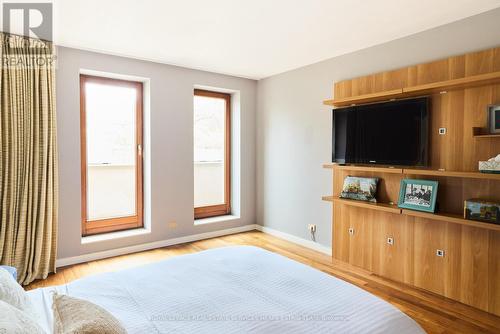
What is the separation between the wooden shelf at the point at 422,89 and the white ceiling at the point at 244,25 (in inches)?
23.5

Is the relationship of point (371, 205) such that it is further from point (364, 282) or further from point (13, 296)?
point (13, 296)

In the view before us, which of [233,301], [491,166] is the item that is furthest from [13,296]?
[491,166]

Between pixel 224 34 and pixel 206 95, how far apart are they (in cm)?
171

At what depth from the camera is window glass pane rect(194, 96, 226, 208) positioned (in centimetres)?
476

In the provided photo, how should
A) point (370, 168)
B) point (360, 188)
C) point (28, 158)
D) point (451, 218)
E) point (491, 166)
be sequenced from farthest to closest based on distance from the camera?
point (360, 188) → point (370, 168) → point (28, 158) → point (451, 218) → point (491, 166)

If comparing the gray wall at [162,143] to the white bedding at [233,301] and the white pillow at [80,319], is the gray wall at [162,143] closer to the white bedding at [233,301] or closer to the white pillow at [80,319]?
the white bedding at [233,301]

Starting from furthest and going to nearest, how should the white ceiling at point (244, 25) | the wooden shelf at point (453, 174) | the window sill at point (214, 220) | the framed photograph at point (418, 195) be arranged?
the window sill at point (214, 220), the framed photograph at point (418, 195), the white ceiling at point (244, 25), the wooden shelf at point (453, 174)

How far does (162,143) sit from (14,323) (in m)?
3.39

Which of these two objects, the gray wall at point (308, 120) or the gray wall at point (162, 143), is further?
the gray wall at point (162, 143)

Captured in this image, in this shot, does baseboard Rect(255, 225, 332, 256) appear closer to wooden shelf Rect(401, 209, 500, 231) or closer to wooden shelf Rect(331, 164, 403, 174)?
wooden shelf Rect(331, 164, 403, 174)

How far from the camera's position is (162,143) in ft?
13.5

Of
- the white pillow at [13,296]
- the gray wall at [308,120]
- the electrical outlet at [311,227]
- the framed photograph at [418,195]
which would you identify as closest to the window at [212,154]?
the gray wall at [308,120]

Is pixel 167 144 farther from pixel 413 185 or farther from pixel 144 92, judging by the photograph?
pixel 413 185

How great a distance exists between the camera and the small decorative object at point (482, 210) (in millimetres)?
2409
